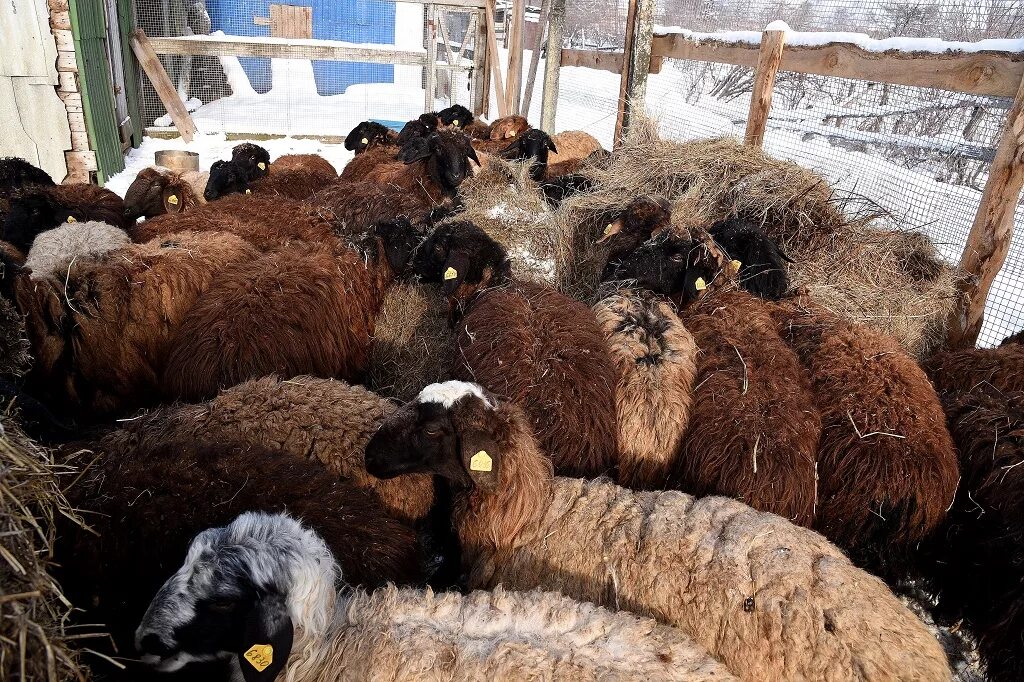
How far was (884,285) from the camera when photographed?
5680 mm

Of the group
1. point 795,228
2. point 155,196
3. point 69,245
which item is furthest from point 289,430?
point 155,196

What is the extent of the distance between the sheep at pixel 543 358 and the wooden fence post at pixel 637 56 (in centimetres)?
458

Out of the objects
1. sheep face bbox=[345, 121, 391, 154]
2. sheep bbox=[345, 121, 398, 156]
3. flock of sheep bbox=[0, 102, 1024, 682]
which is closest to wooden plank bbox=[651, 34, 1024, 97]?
flock of sheep bbox=[0, 102, 1024, 682]

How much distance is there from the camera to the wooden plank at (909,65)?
472cm

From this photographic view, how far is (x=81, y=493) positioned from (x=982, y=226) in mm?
6147

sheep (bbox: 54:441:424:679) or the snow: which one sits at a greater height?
the snow

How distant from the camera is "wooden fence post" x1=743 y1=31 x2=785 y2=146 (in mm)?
6582

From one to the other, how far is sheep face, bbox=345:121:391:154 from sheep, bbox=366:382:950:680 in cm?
819

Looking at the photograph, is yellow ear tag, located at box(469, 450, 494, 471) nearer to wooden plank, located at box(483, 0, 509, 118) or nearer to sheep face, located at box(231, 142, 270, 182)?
sheep face, located at box(231, 142, 270, 182)

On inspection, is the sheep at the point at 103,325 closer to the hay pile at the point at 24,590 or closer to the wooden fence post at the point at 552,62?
the hay pile at the point at 24,590

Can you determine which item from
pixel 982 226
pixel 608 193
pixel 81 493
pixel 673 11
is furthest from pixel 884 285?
pixel 673 11

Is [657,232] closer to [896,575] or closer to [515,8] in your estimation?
[896,575]

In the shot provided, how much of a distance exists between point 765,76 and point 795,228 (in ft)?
5.90

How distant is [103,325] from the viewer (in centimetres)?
422
